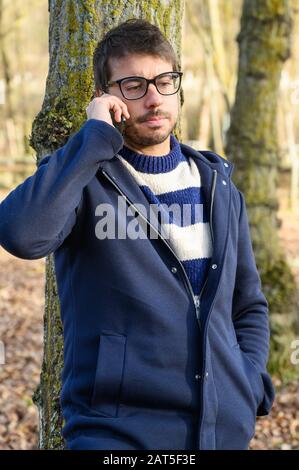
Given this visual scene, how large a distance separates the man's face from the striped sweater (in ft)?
0.25

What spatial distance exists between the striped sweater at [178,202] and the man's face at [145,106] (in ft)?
0.25

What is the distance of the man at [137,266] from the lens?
249 centimetres

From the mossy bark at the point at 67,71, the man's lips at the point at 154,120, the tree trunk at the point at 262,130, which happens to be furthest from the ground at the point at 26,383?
the man's lips at the point at 154,120

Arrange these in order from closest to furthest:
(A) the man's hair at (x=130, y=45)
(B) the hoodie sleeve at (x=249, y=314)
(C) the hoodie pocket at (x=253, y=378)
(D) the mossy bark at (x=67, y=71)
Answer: (A) the man's hair at (x=130, y=45), (C) the hoodie pocket at (x=253, y=378), (B) the hoodie sleeve at (x=249, y=314), (D) the mossy bark at (x=67, y=71)

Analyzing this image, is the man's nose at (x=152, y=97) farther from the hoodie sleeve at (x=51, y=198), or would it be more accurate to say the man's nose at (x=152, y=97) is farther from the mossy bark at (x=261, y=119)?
the mossy bark at (x=261, y=119)

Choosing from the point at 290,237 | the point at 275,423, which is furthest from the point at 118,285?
the point at 290,237

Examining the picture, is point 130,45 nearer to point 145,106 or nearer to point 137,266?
point 145,106

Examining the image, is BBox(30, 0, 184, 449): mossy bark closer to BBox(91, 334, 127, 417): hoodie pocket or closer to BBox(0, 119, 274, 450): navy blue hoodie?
BBox(0, 119, 274, 450): navy blue hoodie

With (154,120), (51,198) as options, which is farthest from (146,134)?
(51,198)

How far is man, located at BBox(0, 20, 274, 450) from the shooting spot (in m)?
2.49

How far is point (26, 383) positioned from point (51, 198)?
482 cm

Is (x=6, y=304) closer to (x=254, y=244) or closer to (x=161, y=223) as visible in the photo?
(x=254, y=244)

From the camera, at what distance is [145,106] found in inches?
107

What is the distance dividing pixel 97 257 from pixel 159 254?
24 centimetres
